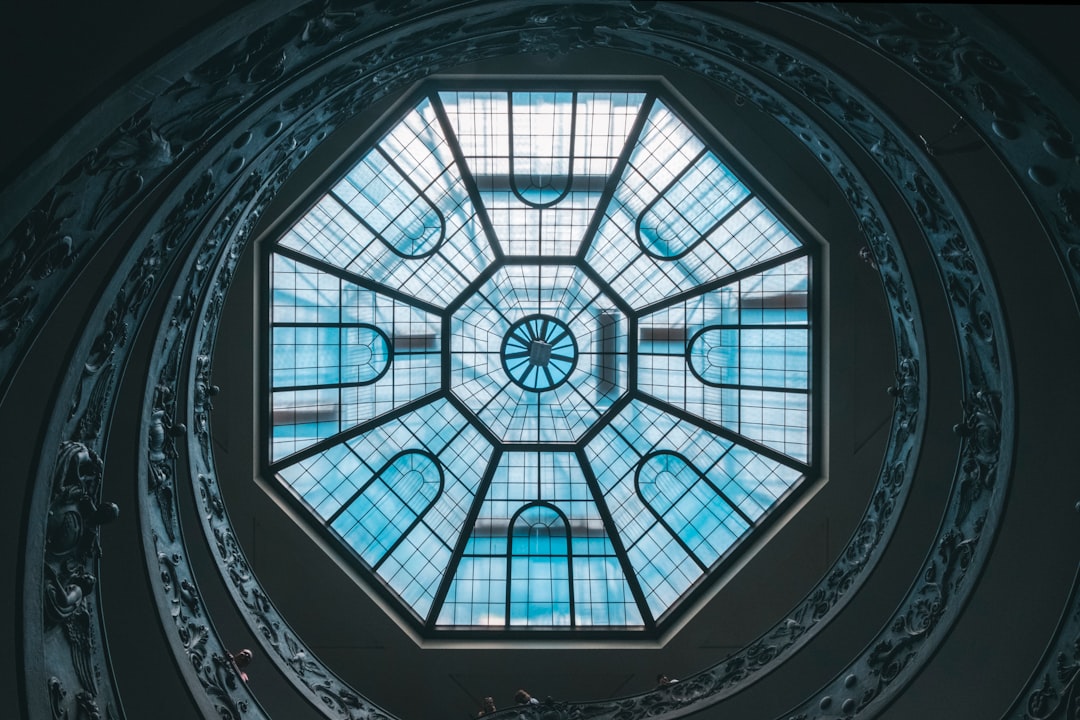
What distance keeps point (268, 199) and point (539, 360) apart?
7513 millimetres

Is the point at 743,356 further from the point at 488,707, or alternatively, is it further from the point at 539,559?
the point at 488,707

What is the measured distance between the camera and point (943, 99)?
934cm

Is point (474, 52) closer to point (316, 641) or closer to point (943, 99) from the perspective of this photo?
point (943, 99)

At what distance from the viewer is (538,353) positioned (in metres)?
19.8

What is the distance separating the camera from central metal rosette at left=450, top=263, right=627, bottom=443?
19.6 metres

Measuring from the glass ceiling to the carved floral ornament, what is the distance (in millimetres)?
3548

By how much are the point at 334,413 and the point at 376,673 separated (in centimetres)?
548

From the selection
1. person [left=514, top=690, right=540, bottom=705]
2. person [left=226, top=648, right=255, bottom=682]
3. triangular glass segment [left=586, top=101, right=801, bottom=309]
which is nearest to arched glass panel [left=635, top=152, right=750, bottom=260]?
triangular glass segment [left=586, top=101, right=801, bottom=309]

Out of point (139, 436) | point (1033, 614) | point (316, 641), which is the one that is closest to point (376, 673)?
point (316, 641)

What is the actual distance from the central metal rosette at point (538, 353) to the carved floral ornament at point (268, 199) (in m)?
6.26

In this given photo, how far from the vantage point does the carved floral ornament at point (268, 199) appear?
8.07m

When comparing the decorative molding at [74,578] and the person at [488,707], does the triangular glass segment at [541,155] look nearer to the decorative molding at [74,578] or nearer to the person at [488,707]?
the person at [488,707]

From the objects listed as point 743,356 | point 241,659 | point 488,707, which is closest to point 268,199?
point 241,659

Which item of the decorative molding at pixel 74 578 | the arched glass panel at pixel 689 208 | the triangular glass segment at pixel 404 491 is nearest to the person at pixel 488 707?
the triangular glass segment at pixel 404 491
